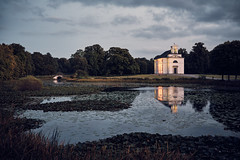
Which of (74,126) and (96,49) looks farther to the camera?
(96,49)

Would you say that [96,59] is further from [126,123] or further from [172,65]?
[126,123]

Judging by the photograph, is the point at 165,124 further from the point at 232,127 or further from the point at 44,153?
the point at 44,153

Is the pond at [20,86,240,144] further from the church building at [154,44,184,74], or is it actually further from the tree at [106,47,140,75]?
the church building at [154,44,184,74]

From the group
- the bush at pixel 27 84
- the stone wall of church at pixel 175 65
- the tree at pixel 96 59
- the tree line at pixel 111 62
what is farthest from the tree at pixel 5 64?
the stone wall of church at pixel 175 65

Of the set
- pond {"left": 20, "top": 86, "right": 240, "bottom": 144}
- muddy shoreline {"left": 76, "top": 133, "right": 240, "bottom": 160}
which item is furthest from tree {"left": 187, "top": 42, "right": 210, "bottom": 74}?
muddy shoreline {"left": 76, "top": 133, "right": 240, "bottom": 160}

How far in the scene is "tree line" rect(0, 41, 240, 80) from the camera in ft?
177

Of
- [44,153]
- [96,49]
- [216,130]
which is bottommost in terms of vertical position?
[216,130]

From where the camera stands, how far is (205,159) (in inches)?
365

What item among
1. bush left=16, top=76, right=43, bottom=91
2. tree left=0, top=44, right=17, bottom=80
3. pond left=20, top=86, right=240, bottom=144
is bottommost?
pond left=20, top=86, right=240, bottom=144

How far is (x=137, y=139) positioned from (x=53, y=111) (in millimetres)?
11474

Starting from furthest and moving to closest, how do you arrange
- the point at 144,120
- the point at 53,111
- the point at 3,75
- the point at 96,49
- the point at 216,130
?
the point at 96,49 < the point at 3,75 < the point at 53,111 < the point at 144,120 < the point at 216,130

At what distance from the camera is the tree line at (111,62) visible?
54.0 metres

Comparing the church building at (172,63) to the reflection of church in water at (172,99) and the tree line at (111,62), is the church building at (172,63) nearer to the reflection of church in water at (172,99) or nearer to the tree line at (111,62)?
the tree line at (111,62)

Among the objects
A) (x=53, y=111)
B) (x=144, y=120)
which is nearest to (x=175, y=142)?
(x=144, y=120)
